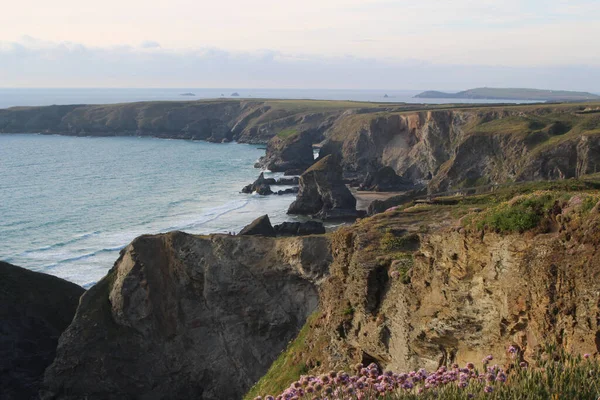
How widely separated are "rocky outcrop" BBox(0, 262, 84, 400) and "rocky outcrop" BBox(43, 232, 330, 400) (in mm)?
1993

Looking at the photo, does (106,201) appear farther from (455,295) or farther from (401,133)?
(455,295)

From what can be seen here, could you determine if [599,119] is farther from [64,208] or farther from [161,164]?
[161,164]

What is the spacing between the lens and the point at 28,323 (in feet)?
113

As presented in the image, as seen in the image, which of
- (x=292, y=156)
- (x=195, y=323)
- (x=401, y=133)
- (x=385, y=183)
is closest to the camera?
(x=195, y=323)

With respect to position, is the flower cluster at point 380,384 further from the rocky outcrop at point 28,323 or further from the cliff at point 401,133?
the cliff at point 401,133

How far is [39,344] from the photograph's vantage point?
112 ft

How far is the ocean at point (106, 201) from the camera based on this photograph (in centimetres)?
5784

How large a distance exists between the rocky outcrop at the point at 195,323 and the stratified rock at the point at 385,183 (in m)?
58.3

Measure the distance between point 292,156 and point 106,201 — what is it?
40006 mm

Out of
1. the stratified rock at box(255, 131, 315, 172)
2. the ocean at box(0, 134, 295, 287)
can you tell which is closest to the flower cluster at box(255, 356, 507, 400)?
the ocean at box(0, 134, 295, 287)

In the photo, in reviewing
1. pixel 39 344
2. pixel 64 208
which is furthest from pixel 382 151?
pixel 39 344

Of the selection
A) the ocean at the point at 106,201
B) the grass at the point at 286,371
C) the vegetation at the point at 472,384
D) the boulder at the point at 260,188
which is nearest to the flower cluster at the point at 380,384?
the vegetation at the point at 472,384

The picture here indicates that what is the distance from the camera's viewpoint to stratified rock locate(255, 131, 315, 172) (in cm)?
11325

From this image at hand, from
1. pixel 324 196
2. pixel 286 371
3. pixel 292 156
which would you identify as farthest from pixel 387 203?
pixel 292 156
